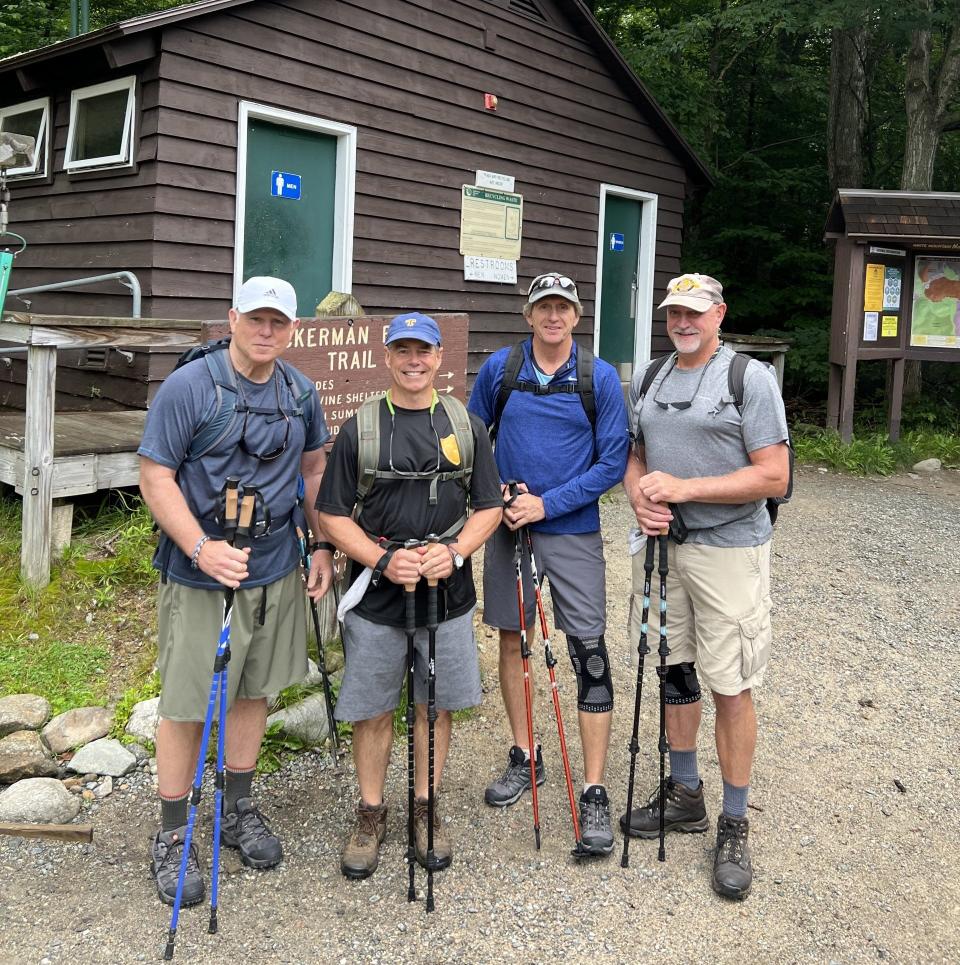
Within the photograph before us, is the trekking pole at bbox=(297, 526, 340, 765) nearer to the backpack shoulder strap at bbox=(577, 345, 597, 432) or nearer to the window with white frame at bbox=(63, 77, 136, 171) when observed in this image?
the backpack shoulder strap at bbox=(577, 345, 597, 432)

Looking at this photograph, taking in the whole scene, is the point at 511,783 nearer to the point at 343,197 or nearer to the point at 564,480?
the point at 564,480

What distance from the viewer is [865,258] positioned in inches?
403

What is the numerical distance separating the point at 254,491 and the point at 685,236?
46.5 ft

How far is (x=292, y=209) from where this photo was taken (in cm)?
790

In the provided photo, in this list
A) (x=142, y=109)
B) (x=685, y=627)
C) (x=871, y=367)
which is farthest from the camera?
(x=871, y=367)

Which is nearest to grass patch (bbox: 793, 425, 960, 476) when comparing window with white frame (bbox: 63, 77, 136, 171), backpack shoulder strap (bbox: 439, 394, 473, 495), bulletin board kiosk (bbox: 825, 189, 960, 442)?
bulletin board kiosk (bbox: 825, 189, 960, 442)

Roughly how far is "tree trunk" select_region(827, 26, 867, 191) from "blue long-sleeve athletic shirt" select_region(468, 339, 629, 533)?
1276cm

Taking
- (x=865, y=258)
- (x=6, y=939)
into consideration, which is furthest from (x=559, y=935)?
(x=865, y=258)

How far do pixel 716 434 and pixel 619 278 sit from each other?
8.44 metres

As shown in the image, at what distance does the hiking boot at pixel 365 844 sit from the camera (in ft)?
10.4

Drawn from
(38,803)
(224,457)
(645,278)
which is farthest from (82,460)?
(645,278)

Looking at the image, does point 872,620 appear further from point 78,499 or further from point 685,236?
point 685,236

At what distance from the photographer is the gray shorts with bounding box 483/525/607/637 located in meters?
3.50

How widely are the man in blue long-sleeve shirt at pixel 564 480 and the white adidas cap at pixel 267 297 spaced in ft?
2.71
